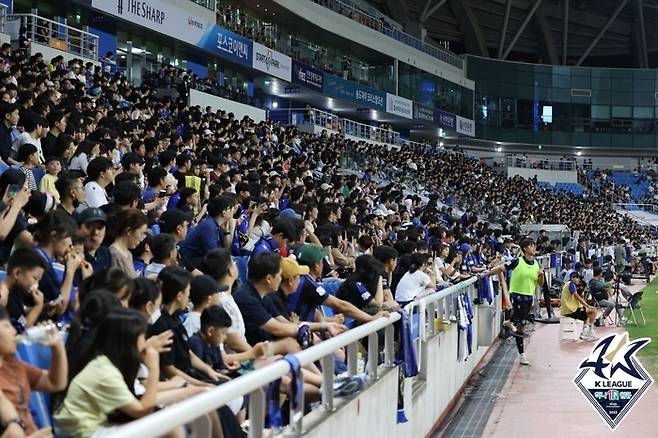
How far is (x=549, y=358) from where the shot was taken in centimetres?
1479

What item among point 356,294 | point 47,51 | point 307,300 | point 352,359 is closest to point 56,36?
point 47,51

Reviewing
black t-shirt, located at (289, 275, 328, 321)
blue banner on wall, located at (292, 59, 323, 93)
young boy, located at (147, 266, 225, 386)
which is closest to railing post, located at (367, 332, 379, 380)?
black t-shirt, located at (289, 275, 328, 321)

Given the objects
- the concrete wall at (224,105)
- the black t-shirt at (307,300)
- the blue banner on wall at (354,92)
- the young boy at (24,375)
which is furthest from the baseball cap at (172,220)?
the blue banner on wall at (354,92)

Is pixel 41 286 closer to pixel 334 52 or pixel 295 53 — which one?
pixel 295 53

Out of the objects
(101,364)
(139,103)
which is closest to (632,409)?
(101,364)

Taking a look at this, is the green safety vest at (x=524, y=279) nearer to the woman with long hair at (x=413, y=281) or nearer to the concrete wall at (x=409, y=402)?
the concrete wall at (x=409, y=402)

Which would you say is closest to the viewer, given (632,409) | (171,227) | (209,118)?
(171,227)

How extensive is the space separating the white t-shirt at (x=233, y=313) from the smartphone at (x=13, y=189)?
1.89 metres

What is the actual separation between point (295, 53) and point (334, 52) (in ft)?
22.8

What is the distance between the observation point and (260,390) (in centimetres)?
425

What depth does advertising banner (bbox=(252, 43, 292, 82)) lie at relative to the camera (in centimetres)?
3616

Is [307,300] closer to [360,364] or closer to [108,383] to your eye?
[360,364]

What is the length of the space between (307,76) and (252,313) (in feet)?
117

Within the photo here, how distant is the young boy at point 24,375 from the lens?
3521mm
